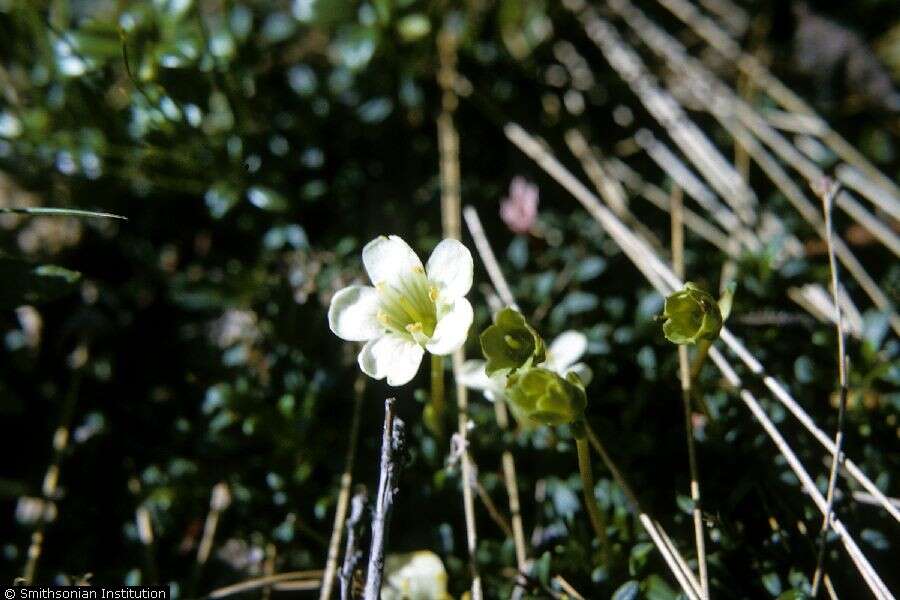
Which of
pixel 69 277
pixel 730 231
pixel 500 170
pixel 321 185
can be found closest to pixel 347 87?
pixel 321 185

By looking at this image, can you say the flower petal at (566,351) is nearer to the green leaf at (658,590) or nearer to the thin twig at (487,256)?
the thin twig at (487,256)

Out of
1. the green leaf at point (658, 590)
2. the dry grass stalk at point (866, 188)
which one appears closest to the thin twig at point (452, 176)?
the green leaf at point (658, 590)

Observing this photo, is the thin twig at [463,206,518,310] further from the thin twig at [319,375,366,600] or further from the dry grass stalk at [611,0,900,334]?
the dry grass stalk at [611,0,900,334]

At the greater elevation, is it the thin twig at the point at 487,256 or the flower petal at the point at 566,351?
the thin twig at the point at 487,256

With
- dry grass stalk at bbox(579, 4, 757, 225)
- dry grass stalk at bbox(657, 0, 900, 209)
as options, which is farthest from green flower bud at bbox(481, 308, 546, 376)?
dry grass stalk at bbox(657, 0, 900, 209)

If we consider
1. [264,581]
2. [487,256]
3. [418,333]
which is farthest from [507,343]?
[264,581]

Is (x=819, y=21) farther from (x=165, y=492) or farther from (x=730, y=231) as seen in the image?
(x=165, y=492)
